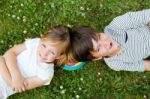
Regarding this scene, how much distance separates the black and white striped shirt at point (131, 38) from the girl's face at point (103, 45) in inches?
11.3

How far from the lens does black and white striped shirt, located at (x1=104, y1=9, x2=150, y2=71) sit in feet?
14.0

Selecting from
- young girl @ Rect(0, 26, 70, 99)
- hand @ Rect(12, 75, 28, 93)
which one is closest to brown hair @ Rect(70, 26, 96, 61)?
young girl @ Rect(0, 26, 70, 99)

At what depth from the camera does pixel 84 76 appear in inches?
177

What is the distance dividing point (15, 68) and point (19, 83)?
16 centimetres

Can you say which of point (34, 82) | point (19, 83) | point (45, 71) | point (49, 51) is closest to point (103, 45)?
point (49, 51)

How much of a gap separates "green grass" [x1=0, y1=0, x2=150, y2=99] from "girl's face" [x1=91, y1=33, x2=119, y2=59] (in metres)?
0.59

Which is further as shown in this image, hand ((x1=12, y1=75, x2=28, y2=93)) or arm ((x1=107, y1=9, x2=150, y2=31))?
arm ((x1=107, y1=9, x2=150, y2=31))

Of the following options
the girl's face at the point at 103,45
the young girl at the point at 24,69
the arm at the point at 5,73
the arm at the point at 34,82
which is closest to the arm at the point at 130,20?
the girl's face at the point at 103,45

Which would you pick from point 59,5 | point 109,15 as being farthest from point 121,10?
point 59,5

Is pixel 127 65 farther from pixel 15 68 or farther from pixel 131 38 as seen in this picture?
pixel 15 68

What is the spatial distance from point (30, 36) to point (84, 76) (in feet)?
2.56

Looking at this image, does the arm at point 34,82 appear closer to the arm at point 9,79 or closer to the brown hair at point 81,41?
the arm at point 9,79

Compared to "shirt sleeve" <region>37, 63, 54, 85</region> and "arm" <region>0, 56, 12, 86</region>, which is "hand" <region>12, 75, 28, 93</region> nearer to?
"arm" <region>0, 56, 12, 86</region>

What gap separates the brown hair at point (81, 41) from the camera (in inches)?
147
